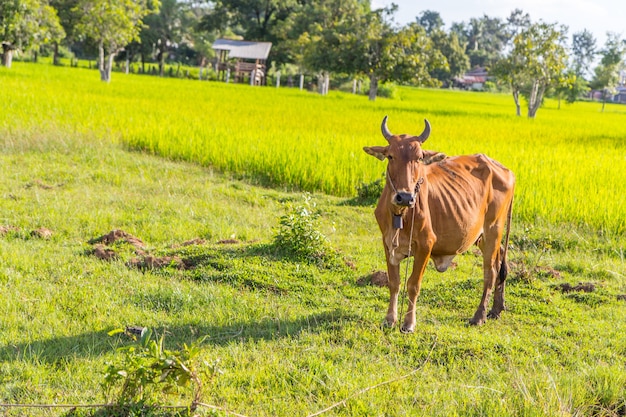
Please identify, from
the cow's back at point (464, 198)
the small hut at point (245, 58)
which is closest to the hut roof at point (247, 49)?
the small hut at point (245, 58)

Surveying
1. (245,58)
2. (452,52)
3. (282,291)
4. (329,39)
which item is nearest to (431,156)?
(282,291)

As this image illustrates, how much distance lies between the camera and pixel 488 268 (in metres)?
4.66

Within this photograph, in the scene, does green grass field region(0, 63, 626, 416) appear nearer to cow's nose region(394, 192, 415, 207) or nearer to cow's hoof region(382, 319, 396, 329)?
cow's hoof region(382, 319, 396, 329)

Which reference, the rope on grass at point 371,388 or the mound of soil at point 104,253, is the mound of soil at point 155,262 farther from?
the rope on grass at point 371,388

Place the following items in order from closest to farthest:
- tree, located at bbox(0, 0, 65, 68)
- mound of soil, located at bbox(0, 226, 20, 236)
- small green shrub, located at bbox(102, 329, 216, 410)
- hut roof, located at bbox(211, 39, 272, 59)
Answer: small green shrub, located at bbox(102, 329, 216, 410)
mound of soil, located at bbox(0, 226, 20, 236)
tree, located at bbox(0, 0, 65, 68)
hut roof, located at bbox(211, 39, 272, 59)

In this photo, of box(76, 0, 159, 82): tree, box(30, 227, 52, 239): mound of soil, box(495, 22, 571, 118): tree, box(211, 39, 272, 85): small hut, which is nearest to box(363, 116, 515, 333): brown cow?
box(30, 227, 52, 239): mound of soil

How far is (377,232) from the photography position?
23.9 feet

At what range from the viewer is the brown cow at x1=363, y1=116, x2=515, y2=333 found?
12.7ft

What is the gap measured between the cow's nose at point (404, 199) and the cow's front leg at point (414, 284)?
56 cm

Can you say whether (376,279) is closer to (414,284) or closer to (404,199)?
(414,284)

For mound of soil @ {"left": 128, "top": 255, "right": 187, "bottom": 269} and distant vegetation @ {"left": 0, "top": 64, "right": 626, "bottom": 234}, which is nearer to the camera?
mound of soil @ {"left": 128, "top": 255, "right": 187, "bottom": 269}

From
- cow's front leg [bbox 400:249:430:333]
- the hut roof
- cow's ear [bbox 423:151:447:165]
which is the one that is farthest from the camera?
the hut roof

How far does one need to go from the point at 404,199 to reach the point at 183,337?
5.29 ft

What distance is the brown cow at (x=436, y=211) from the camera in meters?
3.88
